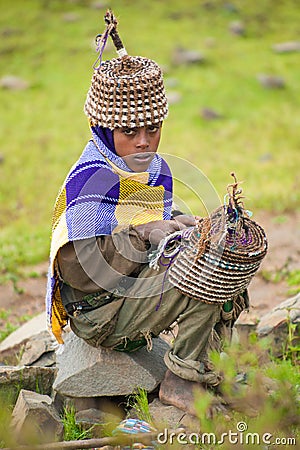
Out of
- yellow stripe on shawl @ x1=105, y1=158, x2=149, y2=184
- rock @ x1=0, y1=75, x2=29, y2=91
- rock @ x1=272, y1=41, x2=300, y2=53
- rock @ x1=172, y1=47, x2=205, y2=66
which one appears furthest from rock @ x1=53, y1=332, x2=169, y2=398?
rock @ x1=272, y1=41, x2=300, y2=53

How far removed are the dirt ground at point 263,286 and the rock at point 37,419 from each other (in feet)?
5.82

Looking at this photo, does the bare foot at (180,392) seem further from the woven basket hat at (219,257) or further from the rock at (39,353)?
the rock at (39,353)

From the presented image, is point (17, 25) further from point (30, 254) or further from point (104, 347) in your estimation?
point (104, 347)

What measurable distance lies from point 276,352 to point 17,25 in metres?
11.8

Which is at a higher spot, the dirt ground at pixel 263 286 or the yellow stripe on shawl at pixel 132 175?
the yellow stripe on shawl at pixel 132 175

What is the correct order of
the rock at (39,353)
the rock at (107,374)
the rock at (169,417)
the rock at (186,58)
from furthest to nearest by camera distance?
the rock at (186,58), the rock at (39,353), the rock at (107,374), the rock at (169,417)

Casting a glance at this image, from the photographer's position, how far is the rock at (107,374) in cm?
362

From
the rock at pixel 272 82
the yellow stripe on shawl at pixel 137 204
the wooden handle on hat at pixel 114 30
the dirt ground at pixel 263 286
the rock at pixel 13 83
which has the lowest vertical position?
the rock at pixel 272 82

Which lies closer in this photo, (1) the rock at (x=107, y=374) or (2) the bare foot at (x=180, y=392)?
(2) the bare foot at (x=180, y=392)

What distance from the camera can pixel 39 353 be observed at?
169 inches

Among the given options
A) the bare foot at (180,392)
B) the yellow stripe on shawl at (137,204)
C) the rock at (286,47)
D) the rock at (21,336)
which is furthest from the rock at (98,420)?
the rock at (286,47)

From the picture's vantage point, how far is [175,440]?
119 inches

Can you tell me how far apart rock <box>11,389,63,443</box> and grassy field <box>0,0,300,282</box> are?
10.3 ft

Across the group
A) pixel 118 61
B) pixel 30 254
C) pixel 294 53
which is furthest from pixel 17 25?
pixel 118 61
